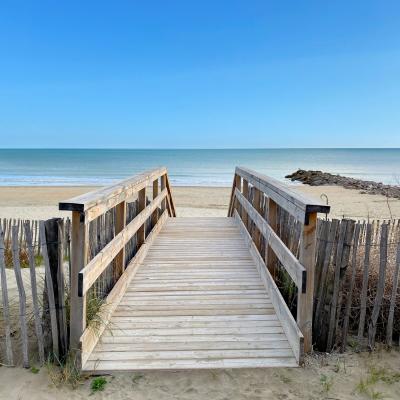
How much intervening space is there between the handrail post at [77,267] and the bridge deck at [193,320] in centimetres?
23

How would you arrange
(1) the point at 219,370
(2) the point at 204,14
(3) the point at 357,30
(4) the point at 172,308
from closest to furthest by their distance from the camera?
(1) the point at 219,370
(4) the point at 172,308
(3) the point at 357,30
(2) the point at 204,14

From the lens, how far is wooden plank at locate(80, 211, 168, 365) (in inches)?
119

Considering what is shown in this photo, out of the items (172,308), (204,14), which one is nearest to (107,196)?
(172,308)

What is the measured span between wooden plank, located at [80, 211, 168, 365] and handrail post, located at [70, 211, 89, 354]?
7 cm

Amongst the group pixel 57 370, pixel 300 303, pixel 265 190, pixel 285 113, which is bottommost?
pixel 57 370

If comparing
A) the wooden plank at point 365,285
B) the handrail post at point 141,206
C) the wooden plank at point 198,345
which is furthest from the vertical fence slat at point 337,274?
the handrail post at point 141,206

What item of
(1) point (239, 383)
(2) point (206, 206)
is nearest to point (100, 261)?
(1) point (239, 383)

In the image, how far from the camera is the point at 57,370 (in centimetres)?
297

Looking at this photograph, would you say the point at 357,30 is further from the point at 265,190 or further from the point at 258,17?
the point at 265,190

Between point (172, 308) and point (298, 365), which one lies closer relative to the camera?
point (298, 365)

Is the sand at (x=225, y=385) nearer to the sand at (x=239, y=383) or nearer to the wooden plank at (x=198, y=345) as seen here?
the sand at (x=239, y=383)

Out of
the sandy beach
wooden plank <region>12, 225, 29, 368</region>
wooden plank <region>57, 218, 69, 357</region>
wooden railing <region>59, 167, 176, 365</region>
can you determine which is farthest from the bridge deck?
the sandy beach

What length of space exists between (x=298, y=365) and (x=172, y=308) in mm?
1361

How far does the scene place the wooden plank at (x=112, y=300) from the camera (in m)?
3.01
